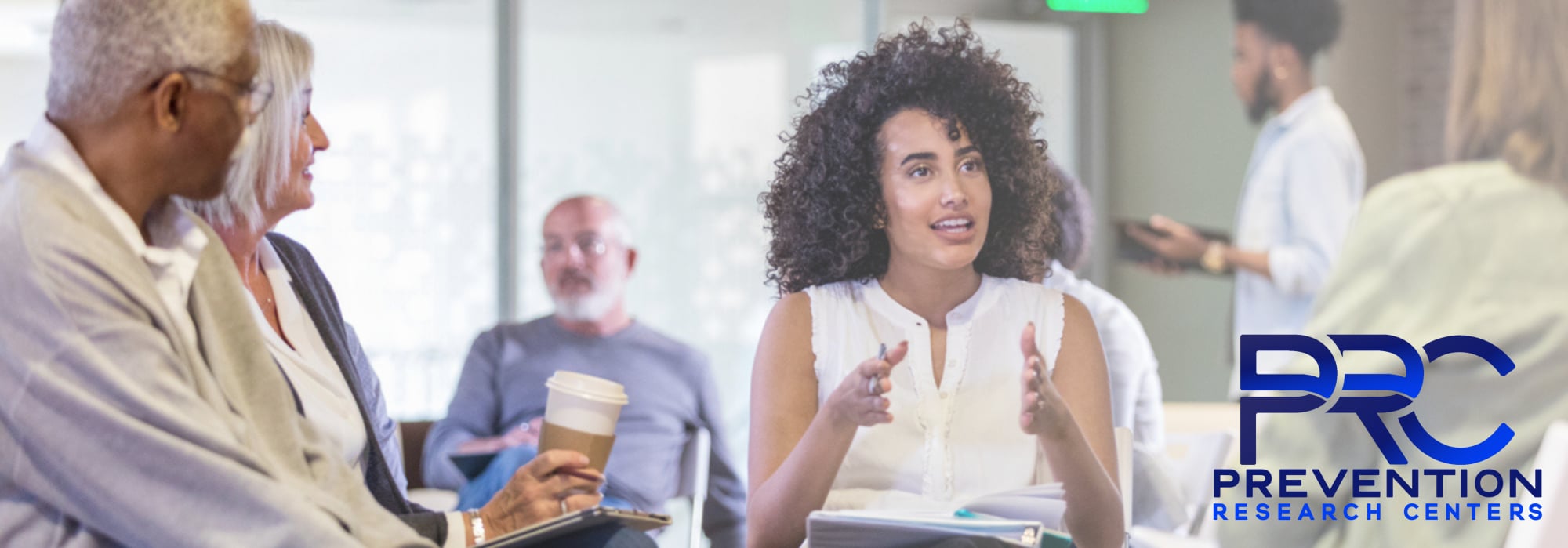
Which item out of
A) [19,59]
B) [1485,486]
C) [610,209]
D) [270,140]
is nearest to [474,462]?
[610,209]

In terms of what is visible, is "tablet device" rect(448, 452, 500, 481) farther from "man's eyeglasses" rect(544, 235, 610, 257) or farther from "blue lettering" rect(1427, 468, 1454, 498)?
"blue lettering" rect(1427, 468, 1454, 498)

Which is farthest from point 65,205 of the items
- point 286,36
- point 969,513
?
point 969,513

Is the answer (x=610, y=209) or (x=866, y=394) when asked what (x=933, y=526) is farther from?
(x=610, y=209)

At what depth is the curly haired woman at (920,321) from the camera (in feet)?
8.07

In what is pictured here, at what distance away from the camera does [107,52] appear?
1638 mm

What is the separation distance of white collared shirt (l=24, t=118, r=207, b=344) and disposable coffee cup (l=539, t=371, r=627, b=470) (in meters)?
0.65

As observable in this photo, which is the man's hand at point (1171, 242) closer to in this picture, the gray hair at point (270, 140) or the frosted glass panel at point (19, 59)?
the gray hair at point (270, 140)

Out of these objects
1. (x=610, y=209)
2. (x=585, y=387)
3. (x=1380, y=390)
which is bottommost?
(x=1380, y=390)

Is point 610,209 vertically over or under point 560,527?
over

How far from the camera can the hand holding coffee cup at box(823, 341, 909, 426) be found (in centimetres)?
238

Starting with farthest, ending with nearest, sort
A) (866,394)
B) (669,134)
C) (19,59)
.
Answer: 1. (669,134)
2. (19,59)
3. (866,394)

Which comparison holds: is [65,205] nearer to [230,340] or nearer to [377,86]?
[230,340]

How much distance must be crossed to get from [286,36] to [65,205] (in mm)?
585

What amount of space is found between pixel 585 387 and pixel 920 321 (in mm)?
685
